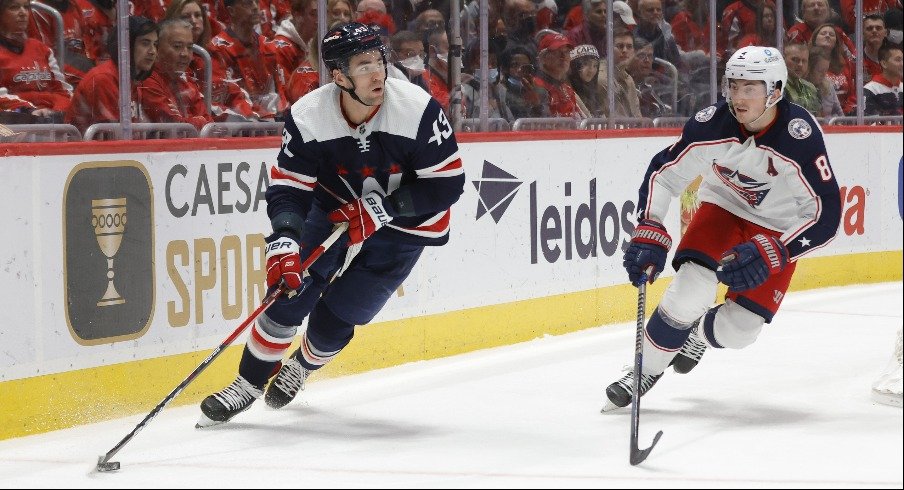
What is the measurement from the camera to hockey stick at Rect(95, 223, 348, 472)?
11.8 ft

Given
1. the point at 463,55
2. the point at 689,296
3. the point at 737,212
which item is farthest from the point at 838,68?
the point at 689,296

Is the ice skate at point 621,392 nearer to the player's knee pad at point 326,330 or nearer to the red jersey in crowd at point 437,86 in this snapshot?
the player's knee pad at point 326,330

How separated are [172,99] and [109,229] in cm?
66

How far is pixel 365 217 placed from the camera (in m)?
4.21

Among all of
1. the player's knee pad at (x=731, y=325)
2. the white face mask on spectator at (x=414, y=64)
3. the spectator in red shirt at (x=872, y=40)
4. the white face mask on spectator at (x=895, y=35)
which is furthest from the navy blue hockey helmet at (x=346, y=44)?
the white face mask on spectator at (x=895, y=35)

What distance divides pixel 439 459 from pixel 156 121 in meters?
1.70

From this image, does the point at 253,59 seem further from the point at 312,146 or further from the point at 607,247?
the point at 607,247

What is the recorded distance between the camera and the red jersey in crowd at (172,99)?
4.80 metres

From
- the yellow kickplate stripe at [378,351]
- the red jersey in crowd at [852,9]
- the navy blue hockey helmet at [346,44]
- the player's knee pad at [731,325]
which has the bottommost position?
the yellow kickplate stripe at [378,351]

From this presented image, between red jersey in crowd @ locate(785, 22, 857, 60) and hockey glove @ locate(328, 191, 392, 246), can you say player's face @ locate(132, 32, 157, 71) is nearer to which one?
hockey glove @ locate(328, 191, 392, 246)

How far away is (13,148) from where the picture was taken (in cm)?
414

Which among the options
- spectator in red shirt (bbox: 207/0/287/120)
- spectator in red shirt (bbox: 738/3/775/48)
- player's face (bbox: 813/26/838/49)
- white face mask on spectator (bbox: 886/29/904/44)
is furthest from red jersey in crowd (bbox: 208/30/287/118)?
white face mask on spectator (bbox: 886/29/904/44)

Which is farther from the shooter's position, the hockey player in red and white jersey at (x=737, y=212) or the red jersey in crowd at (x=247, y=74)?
the red jersey in crowd at (x=247, y=74)

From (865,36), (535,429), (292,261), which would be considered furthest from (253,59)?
(865,36)
